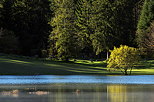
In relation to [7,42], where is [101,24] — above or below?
above

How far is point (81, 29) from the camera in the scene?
3853 inches

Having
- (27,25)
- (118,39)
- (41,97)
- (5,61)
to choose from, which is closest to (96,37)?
(118,39)

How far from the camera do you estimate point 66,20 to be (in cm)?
9350

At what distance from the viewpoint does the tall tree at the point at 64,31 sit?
87425mm

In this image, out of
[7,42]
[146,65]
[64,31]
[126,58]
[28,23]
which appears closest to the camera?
[126,58]

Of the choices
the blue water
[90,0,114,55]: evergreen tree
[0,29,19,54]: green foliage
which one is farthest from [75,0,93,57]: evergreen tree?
the blue water

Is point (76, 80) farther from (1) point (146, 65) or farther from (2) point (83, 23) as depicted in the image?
(2) point (83, 23)

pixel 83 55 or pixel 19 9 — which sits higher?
pixel 19 9

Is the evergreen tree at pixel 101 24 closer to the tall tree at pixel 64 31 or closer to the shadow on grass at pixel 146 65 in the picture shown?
the tall tree at pixel 64 31

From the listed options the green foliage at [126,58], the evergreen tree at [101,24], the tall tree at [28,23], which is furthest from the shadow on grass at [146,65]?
the tall tree at [28,23]

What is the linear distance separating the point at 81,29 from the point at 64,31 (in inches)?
299

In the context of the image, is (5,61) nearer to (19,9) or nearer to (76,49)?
(76,49)

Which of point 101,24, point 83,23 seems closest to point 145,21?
point 101,24

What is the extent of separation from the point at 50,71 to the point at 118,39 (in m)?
36.5
